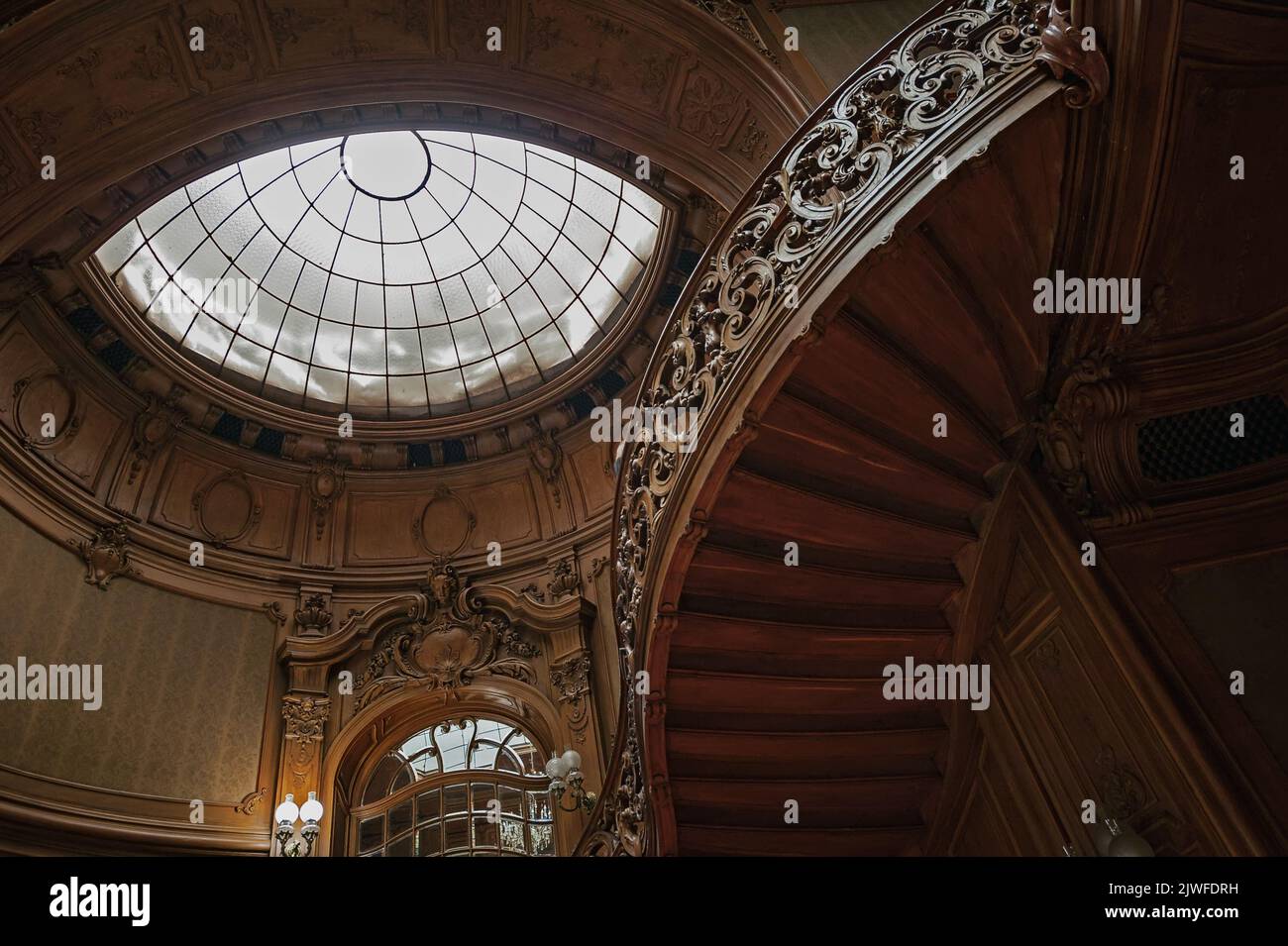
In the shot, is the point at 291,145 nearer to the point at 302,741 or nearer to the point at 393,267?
the point at 393,267

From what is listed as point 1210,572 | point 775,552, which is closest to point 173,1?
point 775,552

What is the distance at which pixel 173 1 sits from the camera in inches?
316

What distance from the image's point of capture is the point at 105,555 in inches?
401

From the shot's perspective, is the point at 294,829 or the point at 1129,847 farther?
the point at 294,829

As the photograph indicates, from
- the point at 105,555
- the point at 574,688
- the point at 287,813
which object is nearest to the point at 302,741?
the point at 287,813

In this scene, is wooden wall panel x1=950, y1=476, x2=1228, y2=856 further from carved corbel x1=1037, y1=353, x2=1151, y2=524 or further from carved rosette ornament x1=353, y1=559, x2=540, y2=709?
carved rosette ornament x1=353, y1=559, x2=540, y2=709

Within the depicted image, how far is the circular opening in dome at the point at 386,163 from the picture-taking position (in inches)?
470

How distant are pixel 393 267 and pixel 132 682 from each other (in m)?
6.29

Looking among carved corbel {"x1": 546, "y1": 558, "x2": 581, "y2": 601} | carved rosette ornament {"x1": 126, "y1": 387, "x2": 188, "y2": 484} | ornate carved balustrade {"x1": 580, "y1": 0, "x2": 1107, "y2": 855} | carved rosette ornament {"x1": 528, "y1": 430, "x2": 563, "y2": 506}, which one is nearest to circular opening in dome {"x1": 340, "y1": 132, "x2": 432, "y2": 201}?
carved rosette ornament {"x1": 126, "y1": 387, "x2": 188, "y2": 484}

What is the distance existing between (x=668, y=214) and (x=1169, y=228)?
6528 millimetres

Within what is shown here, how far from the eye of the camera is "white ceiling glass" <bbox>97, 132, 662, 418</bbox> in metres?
11.8

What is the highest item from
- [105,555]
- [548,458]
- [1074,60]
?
[548,458]

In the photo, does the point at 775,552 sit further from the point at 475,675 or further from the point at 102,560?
the point at 102,560

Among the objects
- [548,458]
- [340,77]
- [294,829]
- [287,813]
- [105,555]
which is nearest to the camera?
[340,77]
